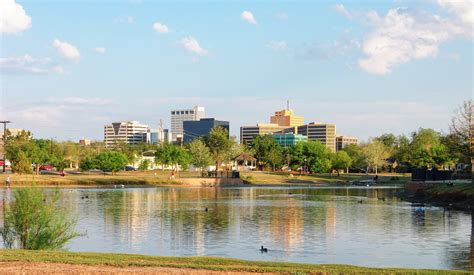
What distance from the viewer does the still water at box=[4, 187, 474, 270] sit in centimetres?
3400

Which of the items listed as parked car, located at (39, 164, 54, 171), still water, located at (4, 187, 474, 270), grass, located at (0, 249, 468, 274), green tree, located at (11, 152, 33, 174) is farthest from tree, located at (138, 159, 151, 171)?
grass, located at (0, 249, 468, 274)

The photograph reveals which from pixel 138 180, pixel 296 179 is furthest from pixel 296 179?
pixel 138 180

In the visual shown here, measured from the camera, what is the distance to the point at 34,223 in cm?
2883

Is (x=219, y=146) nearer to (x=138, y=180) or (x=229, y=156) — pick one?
(x=229, y=156)

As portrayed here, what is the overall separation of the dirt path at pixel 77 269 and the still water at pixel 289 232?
34.3 feet

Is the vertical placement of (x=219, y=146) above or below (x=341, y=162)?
above

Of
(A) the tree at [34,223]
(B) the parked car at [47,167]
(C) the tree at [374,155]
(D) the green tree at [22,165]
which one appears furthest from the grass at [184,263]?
(C) the tree at [374,155]

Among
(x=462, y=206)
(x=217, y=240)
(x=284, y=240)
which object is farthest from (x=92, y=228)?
(x=462, y=206)

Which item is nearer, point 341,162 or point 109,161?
point 109,161

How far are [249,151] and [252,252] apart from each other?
497ft

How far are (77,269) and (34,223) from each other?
7.94 metres

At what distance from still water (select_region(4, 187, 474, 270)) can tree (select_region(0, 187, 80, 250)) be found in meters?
6.18

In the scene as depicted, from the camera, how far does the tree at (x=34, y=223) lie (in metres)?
28.7

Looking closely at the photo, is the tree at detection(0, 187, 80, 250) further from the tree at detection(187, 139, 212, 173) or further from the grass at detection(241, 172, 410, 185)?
the tree at detection(187, 139, 212, 173)
